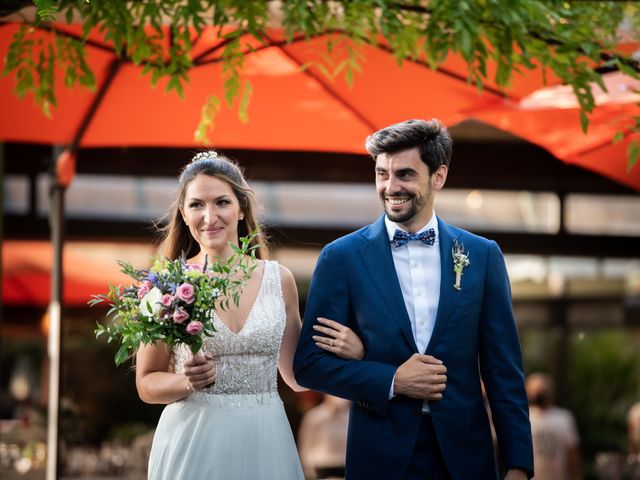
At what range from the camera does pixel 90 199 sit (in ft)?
36.3

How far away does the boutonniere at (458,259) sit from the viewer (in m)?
4.29

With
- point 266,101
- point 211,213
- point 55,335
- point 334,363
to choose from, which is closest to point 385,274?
point 334,363

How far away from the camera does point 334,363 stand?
418cm

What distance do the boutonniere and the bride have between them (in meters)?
0.43

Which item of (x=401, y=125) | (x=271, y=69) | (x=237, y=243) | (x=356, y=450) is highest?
(x=271, y=69)

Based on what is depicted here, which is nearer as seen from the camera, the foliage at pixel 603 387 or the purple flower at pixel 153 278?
the purple flower at pixel 153 278

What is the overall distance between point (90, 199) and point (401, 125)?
283 inches

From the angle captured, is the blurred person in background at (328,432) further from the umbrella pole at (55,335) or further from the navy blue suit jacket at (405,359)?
the navy blue suit jacket at (405,359)

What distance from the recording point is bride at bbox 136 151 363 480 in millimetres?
4359

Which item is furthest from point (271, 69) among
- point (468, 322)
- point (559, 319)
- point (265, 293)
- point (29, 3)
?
point (559, 319)

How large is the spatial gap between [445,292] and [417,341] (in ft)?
0.66

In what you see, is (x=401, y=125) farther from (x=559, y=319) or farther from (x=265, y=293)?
(x=559, y=319)

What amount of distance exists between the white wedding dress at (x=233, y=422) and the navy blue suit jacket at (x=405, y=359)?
0.23 meters

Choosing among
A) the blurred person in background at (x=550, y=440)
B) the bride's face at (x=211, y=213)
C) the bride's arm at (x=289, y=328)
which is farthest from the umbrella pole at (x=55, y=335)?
the blurred person in background at (x=550, y=440)
